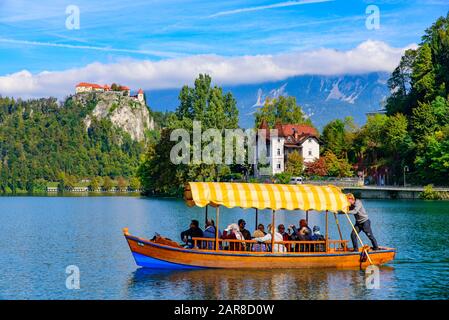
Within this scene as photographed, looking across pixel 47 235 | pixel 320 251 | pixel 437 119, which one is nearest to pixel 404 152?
pixel 437 119

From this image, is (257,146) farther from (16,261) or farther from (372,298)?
(372,298)

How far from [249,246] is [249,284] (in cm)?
378

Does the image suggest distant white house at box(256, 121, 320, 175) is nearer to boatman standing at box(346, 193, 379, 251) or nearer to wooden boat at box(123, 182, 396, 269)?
boatman standing at box(346, 193, 379, 251)

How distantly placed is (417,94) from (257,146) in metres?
31.4

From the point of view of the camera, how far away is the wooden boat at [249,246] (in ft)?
110

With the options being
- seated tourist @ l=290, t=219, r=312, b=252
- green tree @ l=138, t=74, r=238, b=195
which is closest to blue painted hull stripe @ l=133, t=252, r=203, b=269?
seated tourist @ l=290, t=219, r=312, b=252

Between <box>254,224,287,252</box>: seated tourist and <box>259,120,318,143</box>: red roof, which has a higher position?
<box>259,120,318,143</box>: red roof

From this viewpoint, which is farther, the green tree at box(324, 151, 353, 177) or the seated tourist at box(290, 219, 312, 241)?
the green tree at box(324, 151, 353, 177)

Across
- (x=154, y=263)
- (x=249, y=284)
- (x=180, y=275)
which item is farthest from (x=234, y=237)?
(x=154, y=263)

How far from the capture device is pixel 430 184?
10275cm

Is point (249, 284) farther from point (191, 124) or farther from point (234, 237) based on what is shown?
point (191, 124)

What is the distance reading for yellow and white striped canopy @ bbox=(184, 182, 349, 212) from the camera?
3378cm

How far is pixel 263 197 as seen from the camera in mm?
34094

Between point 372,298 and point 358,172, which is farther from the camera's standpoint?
point 358,172
